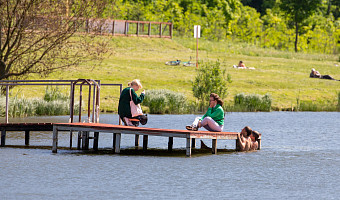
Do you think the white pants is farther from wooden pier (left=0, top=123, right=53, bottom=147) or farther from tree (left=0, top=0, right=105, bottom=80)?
tree (left=0, top=0, right=105, bottom=80)

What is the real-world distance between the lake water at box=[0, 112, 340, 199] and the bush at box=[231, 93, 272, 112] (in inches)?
584

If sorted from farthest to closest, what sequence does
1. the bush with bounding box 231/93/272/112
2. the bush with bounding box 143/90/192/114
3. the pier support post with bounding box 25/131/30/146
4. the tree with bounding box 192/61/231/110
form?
the bush with bounding box 231/93/272/112, the tree with bounding box 192/61/231/110, the bush with bounding box 143/90/192/114, the pier support post with bounding box 25/131/30/146

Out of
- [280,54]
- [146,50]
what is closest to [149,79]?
[146,50]

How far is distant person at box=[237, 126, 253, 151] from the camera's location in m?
22.6

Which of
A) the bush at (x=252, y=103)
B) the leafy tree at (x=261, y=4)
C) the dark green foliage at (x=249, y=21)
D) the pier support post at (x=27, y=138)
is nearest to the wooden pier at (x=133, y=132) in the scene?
the pier support post at (x=27, y=138)

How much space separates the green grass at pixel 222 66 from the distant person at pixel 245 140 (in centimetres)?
1523

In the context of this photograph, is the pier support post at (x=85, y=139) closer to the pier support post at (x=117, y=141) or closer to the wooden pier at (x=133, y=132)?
the wooden pier at (x=133, y=132)

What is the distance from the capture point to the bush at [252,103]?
40875mm

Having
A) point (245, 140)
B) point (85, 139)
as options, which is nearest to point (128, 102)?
point (85, 139)

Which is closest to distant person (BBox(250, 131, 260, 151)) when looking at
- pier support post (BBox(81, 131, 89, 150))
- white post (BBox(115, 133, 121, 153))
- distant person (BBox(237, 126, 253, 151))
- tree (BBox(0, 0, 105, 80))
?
distant person (BBox(237, 126, 253, 151))

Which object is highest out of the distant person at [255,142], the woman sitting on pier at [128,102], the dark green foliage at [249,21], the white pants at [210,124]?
the dark green foliage at [249,21]

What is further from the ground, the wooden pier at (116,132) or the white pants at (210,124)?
the white pants at (210,124)

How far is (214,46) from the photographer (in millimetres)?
73625

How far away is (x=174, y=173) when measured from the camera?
17.7m
